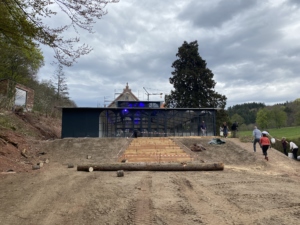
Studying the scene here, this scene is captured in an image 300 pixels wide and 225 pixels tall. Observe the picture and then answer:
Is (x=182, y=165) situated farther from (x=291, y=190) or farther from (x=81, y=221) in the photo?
(x=81, y=221)

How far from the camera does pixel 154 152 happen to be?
726 inches

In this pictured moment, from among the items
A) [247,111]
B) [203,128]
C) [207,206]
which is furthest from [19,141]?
[247,111]

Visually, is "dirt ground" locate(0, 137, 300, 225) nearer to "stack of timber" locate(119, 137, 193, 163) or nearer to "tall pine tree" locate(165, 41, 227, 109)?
"stack of timber" locate(119, 137, 193, 163)

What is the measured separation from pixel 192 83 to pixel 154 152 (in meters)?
22.2

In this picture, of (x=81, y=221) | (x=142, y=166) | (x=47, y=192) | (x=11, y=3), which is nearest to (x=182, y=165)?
(x=142, y=166)

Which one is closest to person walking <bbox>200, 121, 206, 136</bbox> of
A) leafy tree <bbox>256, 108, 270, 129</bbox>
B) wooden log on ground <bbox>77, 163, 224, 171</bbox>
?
wooden log on ground <bbox>77, 163, 224, 171</bbox>

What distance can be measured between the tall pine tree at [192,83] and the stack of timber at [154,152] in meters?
16.5

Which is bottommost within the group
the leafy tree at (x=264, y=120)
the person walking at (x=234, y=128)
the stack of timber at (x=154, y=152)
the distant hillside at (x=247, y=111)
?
the stack of timber at (x=154, y=152)

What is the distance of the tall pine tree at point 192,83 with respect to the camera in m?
37.2

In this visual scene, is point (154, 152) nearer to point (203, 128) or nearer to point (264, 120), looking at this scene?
point (203, 128)

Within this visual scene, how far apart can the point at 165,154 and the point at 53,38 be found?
12.0 meters

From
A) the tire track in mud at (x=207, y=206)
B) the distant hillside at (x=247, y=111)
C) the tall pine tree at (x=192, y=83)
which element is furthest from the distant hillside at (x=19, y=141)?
the distant hillside at (x=247, y=111)

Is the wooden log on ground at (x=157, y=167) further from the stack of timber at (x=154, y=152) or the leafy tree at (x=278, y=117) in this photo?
the leafy tree at (x=278, y=117)

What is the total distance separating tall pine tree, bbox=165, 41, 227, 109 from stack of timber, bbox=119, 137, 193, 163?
16.5 m
